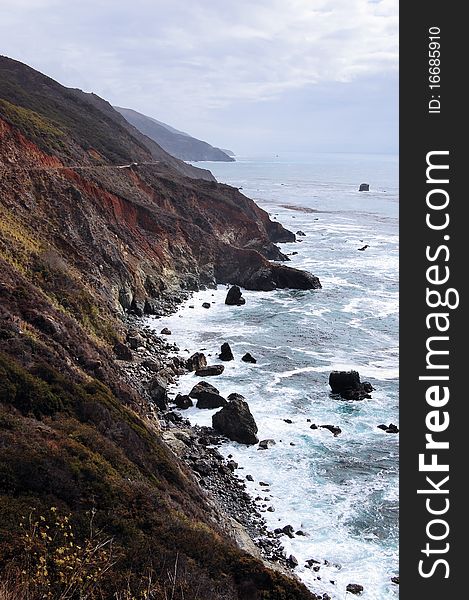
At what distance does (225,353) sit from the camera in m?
36.4

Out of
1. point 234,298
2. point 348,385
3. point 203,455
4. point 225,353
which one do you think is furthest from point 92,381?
point 234,298

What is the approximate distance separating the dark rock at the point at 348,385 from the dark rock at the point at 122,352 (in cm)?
1265

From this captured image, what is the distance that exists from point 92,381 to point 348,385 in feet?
55.6

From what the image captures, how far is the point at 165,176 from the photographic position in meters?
72.4

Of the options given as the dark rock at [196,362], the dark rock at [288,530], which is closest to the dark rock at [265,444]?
the dark rock at [288,530]

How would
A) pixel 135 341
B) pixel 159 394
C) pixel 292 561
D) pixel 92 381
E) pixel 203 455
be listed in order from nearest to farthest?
pixel 292 561 < pixel 92 381 < pixel 203 455 < pixel 159 394 < pixel 135 341

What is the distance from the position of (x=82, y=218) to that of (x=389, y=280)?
3734 centimetres

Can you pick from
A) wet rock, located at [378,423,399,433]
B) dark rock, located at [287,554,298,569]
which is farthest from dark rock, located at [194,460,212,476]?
wet rock, located at [378,423,399,433]

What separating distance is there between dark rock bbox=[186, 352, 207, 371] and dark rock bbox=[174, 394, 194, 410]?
4.86m

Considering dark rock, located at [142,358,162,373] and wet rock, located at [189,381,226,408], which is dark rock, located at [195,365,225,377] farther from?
wet rock, located at [189,381,226,408]

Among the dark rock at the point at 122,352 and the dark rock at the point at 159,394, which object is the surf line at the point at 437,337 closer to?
the dark rock at the point at 159,394

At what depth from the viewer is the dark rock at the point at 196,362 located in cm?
3425

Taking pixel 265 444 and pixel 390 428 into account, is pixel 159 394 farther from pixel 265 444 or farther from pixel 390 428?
pixel 390 428

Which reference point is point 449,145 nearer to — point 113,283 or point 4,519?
point 4,519
